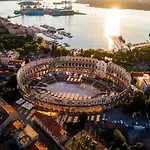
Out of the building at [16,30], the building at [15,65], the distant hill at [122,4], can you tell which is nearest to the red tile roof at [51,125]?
the building at [15,65]

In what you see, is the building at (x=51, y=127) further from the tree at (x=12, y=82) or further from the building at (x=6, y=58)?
the building at (x=6, y=58)

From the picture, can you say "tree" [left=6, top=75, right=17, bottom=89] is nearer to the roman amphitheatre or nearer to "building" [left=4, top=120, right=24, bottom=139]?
the roman amphitheatre

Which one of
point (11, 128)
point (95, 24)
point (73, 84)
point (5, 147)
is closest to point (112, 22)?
point (95, 24)

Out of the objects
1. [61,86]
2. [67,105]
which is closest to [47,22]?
[61,86]

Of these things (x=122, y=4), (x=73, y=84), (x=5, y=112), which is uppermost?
(x=122, y=4)

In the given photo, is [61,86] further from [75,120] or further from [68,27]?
[68,27]

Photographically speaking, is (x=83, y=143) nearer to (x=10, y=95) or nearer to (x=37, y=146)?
(x=37, y=146)
